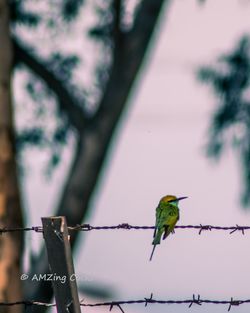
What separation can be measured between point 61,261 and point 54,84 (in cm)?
957

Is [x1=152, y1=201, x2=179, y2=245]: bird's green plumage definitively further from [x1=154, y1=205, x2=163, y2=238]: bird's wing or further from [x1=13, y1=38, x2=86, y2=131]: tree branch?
[x1=13, y1=38, x2=86, y2=131]: tree branch

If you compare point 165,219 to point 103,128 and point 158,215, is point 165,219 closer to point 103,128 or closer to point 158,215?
point 158,215

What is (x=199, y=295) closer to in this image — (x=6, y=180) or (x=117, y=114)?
(x=6, y=180)

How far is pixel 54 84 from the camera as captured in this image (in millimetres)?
13914

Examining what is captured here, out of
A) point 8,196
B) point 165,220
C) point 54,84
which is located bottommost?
point 165,220

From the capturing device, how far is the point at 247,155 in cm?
1395

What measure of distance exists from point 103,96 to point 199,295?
860 cm

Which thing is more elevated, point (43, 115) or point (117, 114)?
point (43, 115)

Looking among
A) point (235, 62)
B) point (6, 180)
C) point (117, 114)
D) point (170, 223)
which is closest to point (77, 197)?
point (117, 114)

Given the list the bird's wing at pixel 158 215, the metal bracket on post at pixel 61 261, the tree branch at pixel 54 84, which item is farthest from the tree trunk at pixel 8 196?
the metal bracket on post at pixel 61 261

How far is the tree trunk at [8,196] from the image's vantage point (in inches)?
431

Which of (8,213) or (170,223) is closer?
(170,223)

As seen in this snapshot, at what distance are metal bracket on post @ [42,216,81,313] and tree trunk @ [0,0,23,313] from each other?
6254 mm

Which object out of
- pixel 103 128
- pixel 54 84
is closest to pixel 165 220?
pixel 103 128
